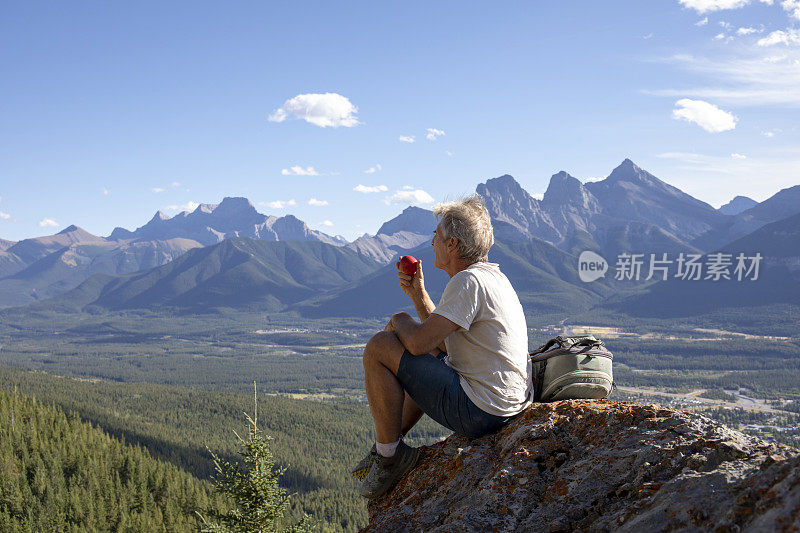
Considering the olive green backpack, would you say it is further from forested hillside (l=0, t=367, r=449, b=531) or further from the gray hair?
forested hillside (l=0, t=367, r=449, b=531)

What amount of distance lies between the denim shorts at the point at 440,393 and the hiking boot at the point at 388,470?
75cm

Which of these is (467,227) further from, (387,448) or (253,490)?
(253,490)

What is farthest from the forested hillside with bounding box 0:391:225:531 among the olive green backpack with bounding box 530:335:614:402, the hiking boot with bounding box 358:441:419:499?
the olive green backpack with bounding box 530:335:614:402

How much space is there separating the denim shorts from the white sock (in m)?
0.63

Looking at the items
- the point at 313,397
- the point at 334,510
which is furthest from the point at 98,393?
the point at 334,510

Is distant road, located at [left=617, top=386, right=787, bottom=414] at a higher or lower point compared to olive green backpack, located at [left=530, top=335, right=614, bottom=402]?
lower

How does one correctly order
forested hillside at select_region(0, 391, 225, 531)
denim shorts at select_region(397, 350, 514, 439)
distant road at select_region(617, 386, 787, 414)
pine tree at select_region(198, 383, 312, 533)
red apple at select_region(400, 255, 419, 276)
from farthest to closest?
distant road at select_region(617, 386, 787, 414)
forested hillside at select_region(0, 391, 225, 531)
pine tree at select_region(198, 383, 312, 533)
red apple at select_region(400, 255, 419, 276)
denim shorts at select_region(397, 350, 514, 439)

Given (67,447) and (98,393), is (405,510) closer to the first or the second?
(67,447)

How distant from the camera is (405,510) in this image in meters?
5.16

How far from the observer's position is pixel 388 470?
5.88 metres

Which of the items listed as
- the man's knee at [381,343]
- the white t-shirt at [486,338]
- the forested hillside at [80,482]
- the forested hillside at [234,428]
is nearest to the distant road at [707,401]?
the forested hillside at [234,428]

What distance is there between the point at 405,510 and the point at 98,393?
169m

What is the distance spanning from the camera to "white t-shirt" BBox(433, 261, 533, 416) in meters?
4.94

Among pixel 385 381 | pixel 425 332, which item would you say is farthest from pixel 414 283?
pixel 385 381
